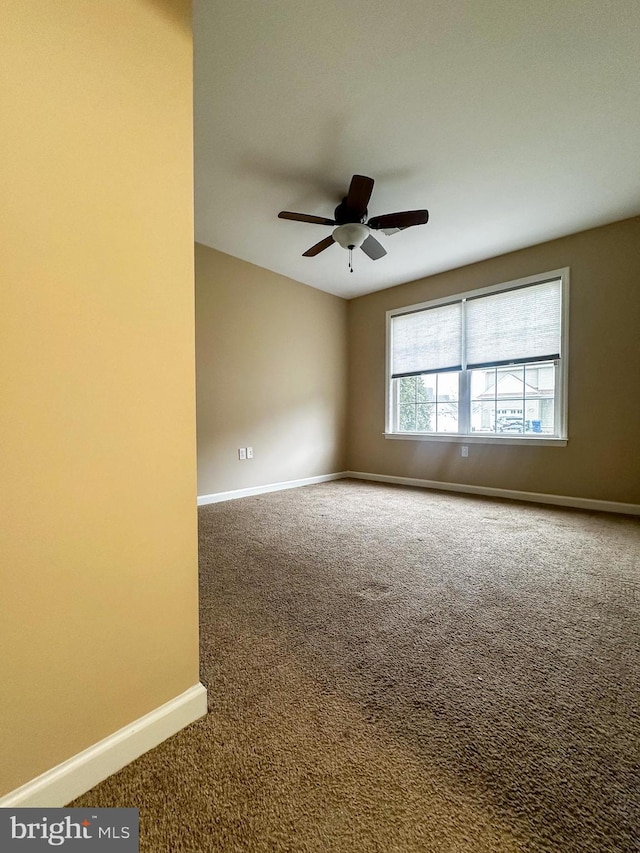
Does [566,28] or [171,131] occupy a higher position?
[566,28]

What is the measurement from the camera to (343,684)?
44.5 inches

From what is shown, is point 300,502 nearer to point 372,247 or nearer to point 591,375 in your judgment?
point 372,247

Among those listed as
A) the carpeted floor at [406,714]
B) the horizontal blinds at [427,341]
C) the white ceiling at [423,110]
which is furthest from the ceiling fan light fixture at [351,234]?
the carpeted floor at [406,714]

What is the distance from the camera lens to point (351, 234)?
267cm

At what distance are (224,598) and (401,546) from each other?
1238mm

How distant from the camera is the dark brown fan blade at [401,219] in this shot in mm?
2365

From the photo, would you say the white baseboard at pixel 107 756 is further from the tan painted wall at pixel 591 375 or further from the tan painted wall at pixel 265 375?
the tan painted wall at pixel 591 375

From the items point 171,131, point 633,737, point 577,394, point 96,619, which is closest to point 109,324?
point 171,131

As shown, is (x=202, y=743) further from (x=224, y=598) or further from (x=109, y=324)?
(x=109, y=324)

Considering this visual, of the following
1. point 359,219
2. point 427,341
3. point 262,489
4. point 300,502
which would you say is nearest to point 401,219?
point 359,219

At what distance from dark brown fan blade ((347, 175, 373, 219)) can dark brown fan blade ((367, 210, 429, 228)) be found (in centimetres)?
12

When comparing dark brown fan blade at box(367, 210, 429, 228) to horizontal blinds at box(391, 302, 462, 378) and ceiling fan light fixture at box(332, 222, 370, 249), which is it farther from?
horizontal blinds at box(391, 302, 462, 378)

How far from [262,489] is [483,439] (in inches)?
104

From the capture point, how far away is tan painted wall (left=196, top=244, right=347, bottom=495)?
145 inches
